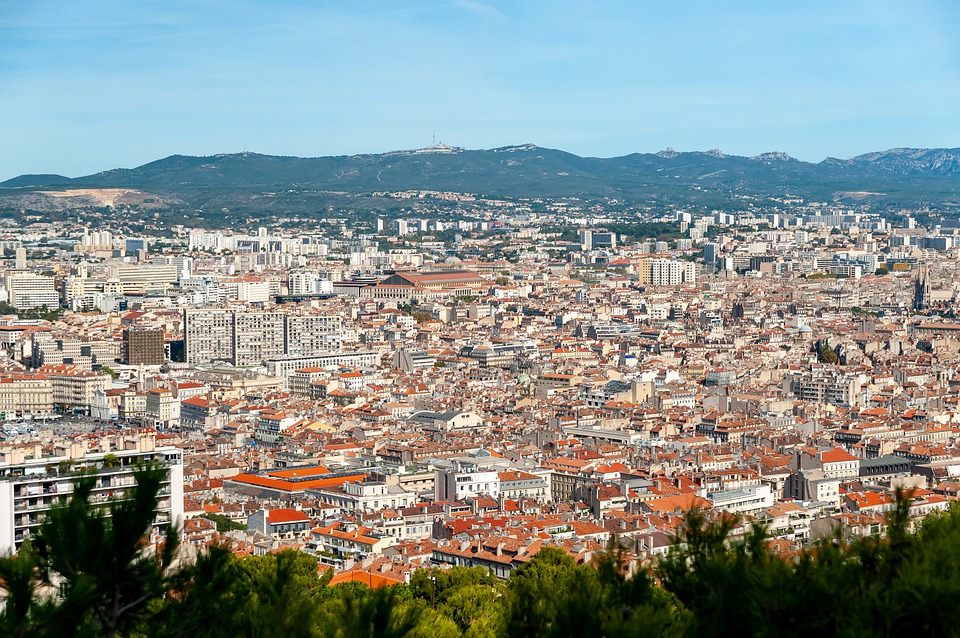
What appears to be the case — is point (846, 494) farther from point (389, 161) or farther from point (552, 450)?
point (389, 161)

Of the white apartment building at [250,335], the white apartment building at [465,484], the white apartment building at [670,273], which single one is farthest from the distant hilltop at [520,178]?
the white apartment building at [465,484]

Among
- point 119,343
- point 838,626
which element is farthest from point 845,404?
point 838,626

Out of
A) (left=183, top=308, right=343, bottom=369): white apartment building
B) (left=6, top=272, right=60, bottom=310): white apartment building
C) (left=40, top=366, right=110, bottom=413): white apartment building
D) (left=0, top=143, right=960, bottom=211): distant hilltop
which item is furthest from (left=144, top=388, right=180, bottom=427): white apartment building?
(left=0, top=143, right=960, bottom=211): distant hilltop

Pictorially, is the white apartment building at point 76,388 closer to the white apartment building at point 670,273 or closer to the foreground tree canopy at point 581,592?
the foreground tree canopy at point 581,592

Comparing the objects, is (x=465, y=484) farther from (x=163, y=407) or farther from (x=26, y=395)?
(x=26, y=395)

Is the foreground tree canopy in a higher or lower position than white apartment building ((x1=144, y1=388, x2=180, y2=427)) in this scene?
higher

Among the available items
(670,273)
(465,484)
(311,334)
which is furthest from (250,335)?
(670,273)

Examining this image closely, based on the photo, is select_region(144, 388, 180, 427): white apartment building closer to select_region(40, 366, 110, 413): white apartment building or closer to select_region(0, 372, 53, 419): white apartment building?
select_region(40, 366, 110, 413): white apartment building
